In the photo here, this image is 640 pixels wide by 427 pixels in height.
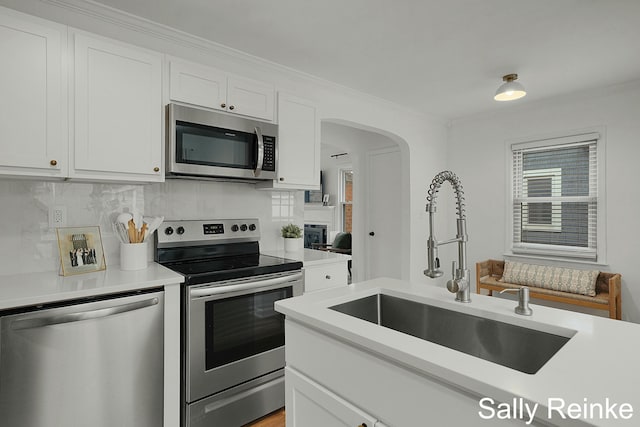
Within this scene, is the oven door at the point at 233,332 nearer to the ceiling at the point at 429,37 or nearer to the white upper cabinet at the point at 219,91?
the white upper cabinet at the point at 219,91

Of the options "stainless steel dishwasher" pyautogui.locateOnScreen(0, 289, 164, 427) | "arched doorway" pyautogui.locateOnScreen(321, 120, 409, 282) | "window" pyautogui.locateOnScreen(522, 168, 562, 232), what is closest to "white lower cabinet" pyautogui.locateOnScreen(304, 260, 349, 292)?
"stainless steel dishwasher" pyautogui.locateOnScreen(0, 289, 164, 427)

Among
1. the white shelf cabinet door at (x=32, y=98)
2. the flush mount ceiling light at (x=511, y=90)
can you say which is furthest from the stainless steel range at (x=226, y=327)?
the flush mount ceiling light at (x=511, y=90)

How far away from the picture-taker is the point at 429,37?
2467mm

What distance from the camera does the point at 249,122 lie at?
2414 millimetres

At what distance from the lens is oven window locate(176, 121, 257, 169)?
2129 millimetres

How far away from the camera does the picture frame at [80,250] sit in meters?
1.89

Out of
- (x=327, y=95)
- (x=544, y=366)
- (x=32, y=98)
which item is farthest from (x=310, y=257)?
(x=544, y=366)

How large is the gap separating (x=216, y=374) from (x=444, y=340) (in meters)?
1.32

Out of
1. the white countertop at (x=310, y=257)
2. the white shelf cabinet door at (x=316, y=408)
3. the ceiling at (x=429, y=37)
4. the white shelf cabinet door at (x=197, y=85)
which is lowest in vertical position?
the white shelf cabinet door at (x=316, y=408)

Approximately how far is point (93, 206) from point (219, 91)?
1.07m

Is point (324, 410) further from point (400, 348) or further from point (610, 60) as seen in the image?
point (610, 60)

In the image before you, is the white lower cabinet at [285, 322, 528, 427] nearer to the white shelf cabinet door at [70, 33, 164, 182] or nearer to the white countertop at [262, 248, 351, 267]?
the white countertop at [262, 248, 351, 267]

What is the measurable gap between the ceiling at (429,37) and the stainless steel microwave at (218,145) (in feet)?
2.06

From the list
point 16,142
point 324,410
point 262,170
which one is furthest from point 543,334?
point 16,142
